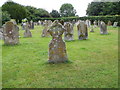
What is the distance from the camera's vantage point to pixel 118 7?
50.5 m

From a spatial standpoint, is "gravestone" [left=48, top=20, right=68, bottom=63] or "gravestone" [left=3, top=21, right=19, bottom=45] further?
"gravestone" [left=3, top=21, right=19, bottom=45]

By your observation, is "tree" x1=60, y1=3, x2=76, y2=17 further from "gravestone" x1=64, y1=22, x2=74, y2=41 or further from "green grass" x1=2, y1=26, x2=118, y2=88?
"green grass" x1=2, y1=26, x2=118, y2=88

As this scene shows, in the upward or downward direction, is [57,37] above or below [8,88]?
above

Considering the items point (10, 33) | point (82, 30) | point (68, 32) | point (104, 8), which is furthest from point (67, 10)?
point (10, 33)

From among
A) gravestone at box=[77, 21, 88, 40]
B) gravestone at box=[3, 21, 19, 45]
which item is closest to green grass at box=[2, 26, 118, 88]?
gravestone at box=[3, 21, 19, 45]

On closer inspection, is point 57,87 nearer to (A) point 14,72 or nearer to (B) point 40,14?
(A) point 14,72

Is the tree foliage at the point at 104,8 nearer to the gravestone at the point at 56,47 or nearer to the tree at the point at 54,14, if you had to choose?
the tree at the point at 54,14

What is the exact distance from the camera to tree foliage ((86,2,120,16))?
172ft

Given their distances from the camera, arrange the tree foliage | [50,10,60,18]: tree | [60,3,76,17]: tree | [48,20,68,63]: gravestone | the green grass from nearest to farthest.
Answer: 1. the green grass
2. [48,20,68,63]: gravestone
3. the tree foliage
4. [50,10,60,18]: tree
5. [60,3,76,17]: tree

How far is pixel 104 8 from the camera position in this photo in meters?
59.5

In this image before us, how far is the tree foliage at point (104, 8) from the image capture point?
52384 millimetres

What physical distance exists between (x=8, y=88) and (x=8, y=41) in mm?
9307

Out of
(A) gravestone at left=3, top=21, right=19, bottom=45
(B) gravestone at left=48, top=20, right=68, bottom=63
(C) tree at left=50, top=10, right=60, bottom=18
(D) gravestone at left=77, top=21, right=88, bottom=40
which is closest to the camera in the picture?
(B) gravestone at left=48, top=20, right=68, bottom=63

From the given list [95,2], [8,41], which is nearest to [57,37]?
[8,41]
